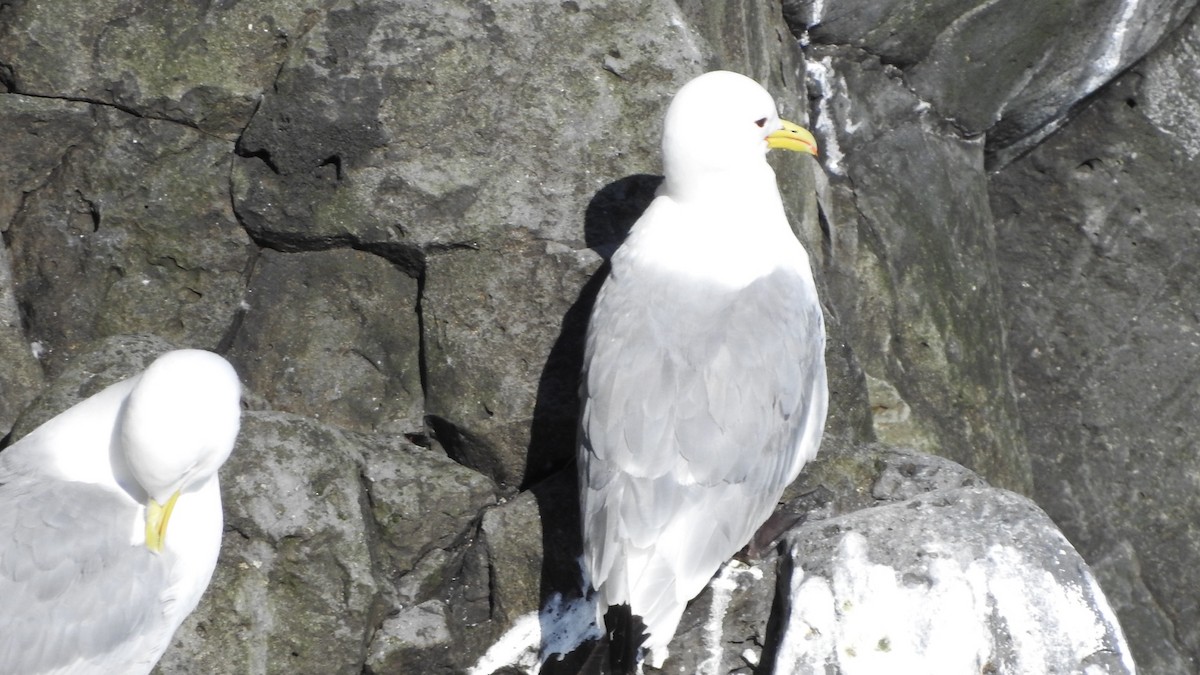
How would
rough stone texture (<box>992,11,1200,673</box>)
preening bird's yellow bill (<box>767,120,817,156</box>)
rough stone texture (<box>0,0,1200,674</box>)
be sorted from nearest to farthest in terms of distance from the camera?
rough stone texture (<box>0,0,1200,674</box>)
preening bird's yellow bill (<box>767,120,817,156</box>)
rough stone texture (<box>992,11,1200,673</box>)

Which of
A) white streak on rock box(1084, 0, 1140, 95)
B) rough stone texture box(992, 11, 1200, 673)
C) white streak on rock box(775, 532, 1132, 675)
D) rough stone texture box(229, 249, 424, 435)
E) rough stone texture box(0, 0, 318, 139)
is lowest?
rough stone texture box(992, 11, 1200, 673)

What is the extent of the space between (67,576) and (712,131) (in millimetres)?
1846

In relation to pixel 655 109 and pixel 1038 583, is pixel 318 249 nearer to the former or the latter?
pixel 655 109

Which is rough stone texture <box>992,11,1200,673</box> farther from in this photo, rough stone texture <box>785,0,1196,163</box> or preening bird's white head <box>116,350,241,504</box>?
preening bird's white head <box>116,350,241,504</box>

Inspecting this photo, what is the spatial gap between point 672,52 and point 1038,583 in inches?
69.8

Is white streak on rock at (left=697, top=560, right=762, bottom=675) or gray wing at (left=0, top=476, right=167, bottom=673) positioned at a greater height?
gray wing at (left=0, top=476, right=167, bottom=673)

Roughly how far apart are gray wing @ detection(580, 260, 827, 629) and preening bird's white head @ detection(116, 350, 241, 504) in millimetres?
860

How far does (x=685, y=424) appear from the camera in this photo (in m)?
3.12

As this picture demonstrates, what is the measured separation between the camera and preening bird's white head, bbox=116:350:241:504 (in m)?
2.72

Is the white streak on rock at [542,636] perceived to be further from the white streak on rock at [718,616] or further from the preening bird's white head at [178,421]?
the preening bird's white head at [178,421]

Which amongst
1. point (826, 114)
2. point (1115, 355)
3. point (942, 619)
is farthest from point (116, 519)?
point (1115, 355)

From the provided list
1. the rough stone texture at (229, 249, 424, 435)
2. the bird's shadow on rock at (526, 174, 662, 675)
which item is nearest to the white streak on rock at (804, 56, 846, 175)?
the bird's shadow on rock at (526, 174, 662, 675)

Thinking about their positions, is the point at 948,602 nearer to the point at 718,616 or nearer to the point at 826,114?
the point at 718,616

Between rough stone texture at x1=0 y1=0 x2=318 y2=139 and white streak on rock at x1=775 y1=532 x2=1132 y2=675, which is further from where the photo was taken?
rough stone texture at x1=0 y1=0 x2=318 y2=139
